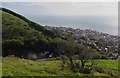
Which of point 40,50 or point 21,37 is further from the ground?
point 21,37

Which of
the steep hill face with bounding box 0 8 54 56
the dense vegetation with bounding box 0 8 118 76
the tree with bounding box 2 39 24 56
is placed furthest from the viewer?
the steep hill face with bounding box 0 8 54 56

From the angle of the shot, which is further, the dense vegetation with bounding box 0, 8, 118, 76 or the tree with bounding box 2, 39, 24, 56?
the tree with bounding box 2, 39, 24, 56

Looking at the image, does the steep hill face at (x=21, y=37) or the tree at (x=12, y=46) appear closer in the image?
the tree at (x=12, y=46)

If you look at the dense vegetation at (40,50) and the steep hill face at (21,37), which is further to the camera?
the steep hill face at (21,37)

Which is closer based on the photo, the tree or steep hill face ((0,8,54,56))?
the tree

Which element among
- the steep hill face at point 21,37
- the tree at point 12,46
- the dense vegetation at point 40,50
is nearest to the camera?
the dense vegetation at point 40,50

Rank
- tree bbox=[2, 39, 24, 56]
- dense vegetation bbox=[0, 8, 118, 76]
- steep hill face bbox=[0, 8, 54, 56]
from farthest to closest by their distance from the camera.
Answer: steep hill face bbox=[0, 8, 54, 56], tree bbox=[2, 39, 24, 56], dense vegetation bbox=[0, 8, 118, 76]

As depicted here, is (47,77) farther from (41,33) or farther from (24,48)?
(41,33)

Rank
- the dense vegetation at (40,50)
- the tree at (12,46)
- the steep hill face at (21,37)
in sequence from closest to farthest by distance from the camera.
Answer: the dense vegetation at (40,50) < the tree at (12,46) < the steep hill face at (21,37)

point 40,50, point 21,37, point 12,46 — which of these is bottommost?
point 40,50

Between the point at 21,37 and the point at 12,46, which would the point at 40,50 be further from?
the point at 12,46

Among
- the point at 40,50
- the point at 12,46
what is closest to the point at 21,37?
the point at 40,50
